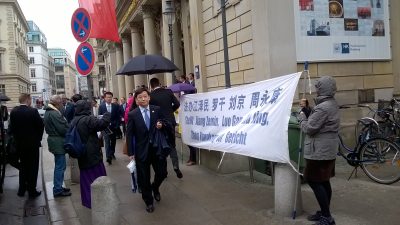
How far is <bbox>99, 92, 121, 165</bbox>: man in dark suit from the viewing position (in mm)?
11469

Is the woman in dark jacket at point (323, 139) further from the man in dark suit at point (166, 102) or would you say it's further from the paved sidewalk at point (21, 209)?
the paved sidewalk at point (21, 209)

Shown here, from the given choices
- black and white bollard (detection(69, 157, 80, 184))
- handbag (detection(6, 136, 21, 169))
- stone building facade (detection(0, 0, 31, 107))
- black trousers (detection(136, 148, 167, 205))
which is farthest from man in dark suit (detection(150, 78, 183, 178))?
stone building facade (detection(0, 0, 31, 107))

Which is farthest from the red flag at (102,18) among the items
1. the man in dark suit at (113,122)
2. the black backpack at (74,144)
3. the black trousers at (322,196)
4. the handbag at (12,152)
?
the black trousers at (322,196)

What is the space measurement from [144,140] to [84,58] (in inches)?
93.1

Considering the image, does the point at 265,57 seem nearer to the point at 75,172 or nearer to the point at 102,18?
the point at 75,172

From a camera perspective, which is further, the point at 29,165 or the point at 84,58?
the point at 29,165

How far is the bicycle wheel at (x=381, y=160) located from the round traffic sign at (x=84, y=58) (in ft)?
15.8

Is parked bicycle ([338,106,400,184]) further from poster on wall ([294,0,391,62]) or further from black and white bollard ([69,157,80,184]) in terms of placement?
black and white bollard ([69,157,80,184])

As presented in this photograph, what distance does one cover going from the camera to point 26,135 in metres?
8.39

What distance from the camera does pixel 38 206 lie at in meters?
8.25

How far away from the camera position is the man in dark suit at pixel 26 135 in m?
8.38

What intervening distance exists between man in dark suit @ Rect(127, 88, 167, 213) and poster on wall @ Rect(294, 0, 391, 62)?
421 cm

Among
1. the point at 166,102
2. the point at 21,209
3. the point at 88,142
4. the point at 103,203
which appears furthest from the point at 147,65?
the point at 103,203

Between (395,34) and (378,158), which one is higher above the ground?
(395,34)
